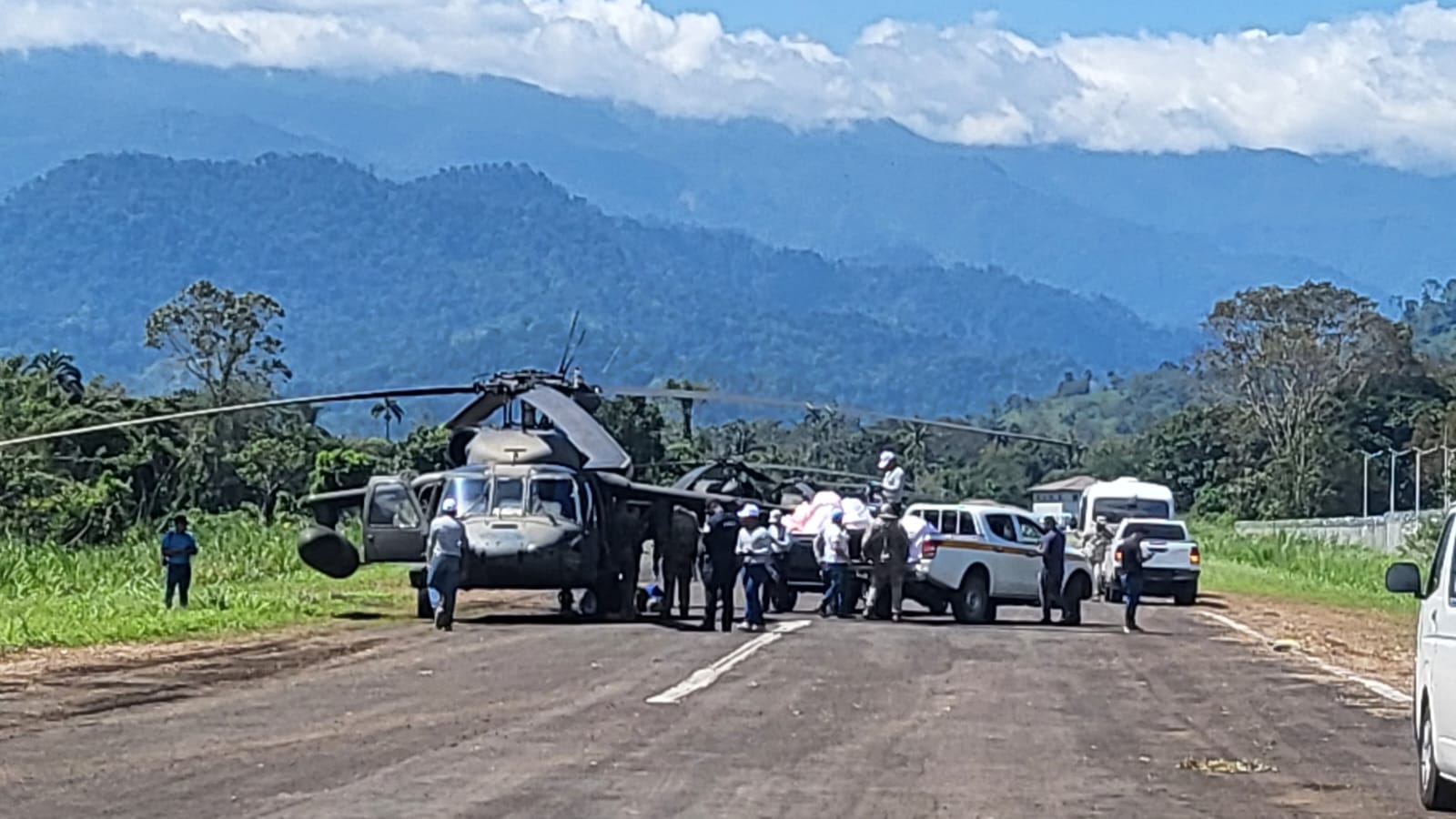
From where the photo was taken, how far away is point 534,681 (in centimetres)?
2025

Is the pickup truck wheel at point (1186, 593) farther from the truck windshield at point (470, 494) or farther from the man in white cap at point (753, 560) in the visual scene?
the truck windshield at point (470, 494)

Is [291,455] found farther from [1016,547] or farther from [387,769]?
[387,769]

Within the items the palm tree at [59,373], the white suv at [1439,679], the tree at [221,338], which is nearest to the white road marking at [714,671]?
the white suv at [1439,679]

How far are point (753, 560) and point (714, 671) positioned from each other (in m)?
7.18

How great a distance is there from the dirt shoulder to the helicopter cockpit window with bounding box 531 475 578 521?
9269 mm

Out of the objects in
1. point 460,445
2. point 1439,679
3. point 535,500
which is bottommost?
point 1439,679

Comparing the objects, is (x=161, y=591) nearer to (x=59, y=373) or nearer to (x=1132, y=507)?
(x=1132, y=507)

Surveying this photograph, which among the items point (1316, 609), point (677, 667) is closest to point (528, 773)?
point (677, 667)

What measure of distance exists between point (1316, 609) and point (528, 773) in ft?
91.5

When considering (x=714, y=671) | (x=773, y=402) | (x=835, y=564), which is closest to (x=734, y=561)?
(x=773, y=402)

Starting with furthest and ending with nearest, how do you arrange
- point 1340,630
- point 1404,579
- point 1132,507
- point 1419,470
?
point 1419,470
point 1132,507
point 1340,630
point 1404,579

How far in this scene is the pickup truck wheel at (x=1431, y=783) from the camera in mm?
12398

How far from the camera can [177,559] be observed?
30.7 meters

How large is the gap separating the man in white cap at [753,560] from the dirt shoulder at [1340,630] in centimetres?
668
